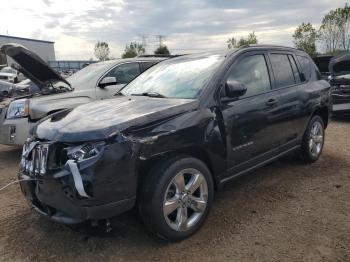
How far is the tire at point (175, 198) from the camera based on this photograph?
328 centimetres

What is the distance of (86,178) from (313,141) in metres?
3.95

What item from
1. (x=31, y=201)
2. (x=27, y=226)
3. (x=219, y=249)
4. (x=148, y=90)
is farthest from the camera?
(x=148, y=90)

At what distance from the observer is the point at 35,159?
3379 mm

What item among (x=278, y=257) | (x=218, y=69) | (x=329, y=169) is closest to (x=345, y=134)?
(x=329, y=169)

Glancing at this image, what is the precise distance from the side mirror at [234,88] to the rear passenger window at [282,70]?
105 cm

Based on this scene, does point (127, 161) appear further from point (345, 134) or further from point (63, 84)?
point (345, 134)

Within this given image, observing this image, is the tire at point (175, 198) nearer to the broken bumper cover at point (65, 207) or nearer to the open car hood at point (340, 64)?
the broken bumper cover at point (65, 207)

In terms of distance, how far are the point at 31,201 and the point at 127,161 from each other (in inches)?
46.0

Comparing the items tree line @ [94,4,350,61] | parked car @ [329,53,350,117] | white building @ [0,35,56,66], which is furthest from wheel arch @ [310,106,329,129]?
white building @ [0,35,56,66]

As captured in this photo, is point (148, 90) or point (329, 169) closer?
point (148, 90)

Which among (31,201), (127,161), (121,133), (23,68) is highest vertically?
(23,68)

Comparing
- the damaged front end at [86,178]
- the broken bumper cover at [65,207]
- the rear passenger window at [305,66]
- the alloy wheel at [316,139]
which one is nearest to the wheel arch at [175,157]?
the damaged front end at [86,178]

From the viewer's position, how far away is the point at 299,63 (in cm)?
560

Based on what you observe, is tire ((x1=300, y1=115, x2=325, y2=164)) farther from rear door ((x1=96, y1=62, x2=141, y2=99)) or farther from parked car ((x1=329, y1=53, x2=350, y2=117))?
parked car ((x1=329, y1=53, x2=350, y2=117))
